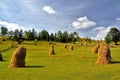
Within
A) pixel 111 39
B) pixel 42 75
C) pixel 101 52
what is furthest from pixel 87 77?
pixel 111 39

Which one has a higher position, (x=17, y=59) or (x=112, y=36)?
(x=112, y=36)

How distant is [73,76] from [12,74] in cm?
819

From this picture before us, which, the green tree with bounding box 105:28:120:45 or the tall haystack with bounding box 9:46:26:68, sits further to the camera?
the green tree with bounding box 105:28:120:45

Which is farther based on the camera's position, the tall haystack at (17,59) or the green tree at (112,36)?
the green tree at (112,36)

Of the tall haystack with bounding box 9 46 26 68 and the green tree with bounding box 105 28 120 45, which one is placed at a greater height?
the green tree with bounding box 105 28 120 45

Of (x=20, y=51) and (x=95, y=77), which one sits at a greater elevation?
(x=20, y=51)

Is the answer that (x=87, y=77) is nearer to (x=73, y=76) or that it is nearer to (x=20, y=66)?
(x=73, y=76)

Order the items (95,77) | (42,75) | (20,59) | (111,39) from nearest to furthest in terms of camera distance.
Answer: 1. (95,77)
2. (42,75)
3. (20,59)
4. (111,39)

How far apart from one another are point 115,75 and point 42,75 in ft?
29.6

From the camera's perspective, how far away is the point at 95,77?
3105 centimetres

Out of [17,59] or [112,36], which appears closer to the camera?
[17,59]

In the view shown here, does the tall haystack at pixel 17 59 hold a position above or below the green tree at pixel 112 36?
below

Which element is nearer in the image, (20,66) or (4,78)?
(4,78)

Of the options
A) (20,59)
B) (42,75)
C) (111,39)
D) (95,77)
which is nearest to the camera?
(95,77)
